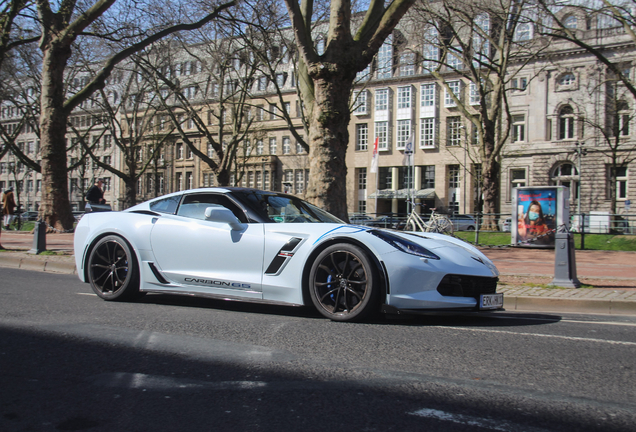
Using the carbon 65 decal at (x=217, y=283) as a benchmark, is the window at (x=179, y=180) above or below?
above

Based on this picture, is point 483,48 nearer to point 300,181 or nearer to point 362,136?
point 362,136

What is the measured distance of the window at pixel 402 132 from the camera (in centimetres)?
5566

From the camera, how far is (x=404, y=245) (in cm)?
500

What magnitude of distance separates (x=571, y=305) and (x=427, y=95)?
50173mm

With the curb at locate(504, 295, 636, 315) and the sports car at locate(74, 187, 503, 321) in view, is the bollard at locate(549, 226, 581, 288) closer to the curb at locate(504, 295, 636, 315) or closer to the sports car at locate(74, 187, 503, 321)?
the curb at locate(504, 295, 636, 315)

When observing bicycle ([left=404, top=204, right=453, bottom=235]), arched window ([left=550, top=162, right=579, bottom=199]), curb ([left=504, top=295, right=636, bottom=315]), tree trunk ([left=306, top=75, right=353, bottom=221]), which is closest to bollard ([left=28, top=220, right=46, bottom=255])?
tree trunk ([left=306, top=75, right=353, bottom=221])

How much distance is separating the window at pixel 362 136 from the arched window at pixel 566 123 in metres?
19.4

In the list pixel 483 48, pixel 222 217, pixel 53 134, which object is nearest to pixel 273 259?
pixel 222 217

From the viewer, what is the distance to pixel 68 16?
1819 centimetres

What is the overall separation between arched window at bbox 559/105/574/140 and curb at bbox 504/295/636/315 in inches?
1708

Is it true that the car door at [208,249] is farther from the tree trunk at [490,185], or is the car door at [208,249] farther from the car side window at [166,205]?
the tree trunk at [490,185]

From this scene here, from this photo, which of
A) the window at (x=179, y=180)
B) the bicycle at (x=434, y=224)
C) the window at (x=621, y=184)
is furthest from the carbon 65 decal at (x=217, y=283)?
the window at (x=179, y=180)

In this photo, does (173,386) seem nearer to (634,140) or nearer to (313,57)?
(313,57)

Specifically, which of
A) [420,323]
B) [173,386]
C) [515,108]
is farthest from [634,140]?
[173,386]
